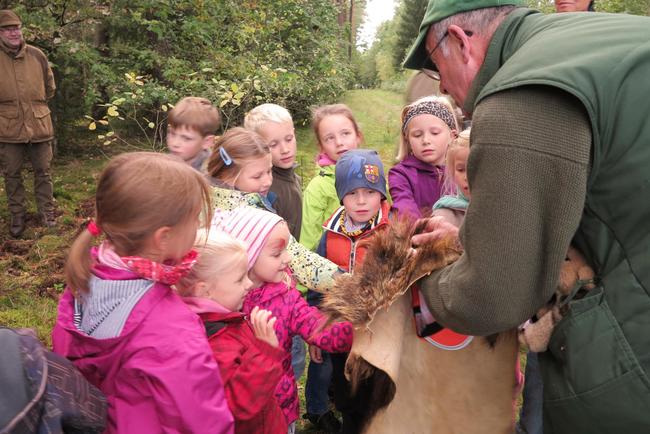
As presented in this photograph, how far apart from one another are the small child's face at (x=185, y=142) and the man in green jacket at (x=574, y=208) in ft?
9.29

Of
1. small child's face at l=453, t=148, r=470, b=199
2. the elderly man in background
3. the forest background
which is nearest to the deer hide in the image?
small child's face at l=453, t=148, r=470, b=199

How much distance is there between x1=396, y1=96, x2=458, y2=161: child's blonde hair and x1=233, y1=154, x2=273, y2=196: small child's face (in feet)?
3.72

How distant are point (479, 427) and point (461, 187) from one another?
1.22 m

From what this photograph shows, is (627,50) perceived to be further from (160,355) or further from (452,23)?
(160,355)

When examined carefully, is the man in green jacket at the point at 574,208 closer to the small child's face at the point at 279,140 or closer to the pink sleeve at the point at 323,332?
the pink sleeve at the point at 323,332

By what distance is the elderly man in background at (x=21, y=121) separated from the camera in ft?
22.1

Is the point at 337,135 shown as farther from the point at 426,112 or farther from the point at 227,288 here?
the point at 227,288

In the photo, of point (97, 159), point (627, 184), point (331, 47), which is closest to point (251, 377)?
point (627, 184)

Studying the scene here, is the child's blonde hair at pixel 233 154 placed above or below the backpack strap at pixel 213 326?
above

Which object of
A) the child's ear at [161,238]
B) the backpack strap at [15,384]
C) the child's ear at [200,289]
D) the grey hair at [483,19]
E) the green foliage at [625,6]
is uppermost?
the grey hair at [483,19]

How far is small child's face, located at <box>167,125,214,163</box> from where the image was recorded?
3.93m

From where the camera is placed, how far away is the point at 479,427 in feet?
6.86

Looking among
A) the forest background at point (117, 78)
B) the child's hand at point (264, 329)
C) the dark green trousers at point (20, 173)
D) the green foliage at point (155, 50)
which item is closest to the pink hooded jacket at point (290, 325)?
the child's hand at point (264, 329)

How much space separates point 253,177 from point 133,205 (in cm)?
147
